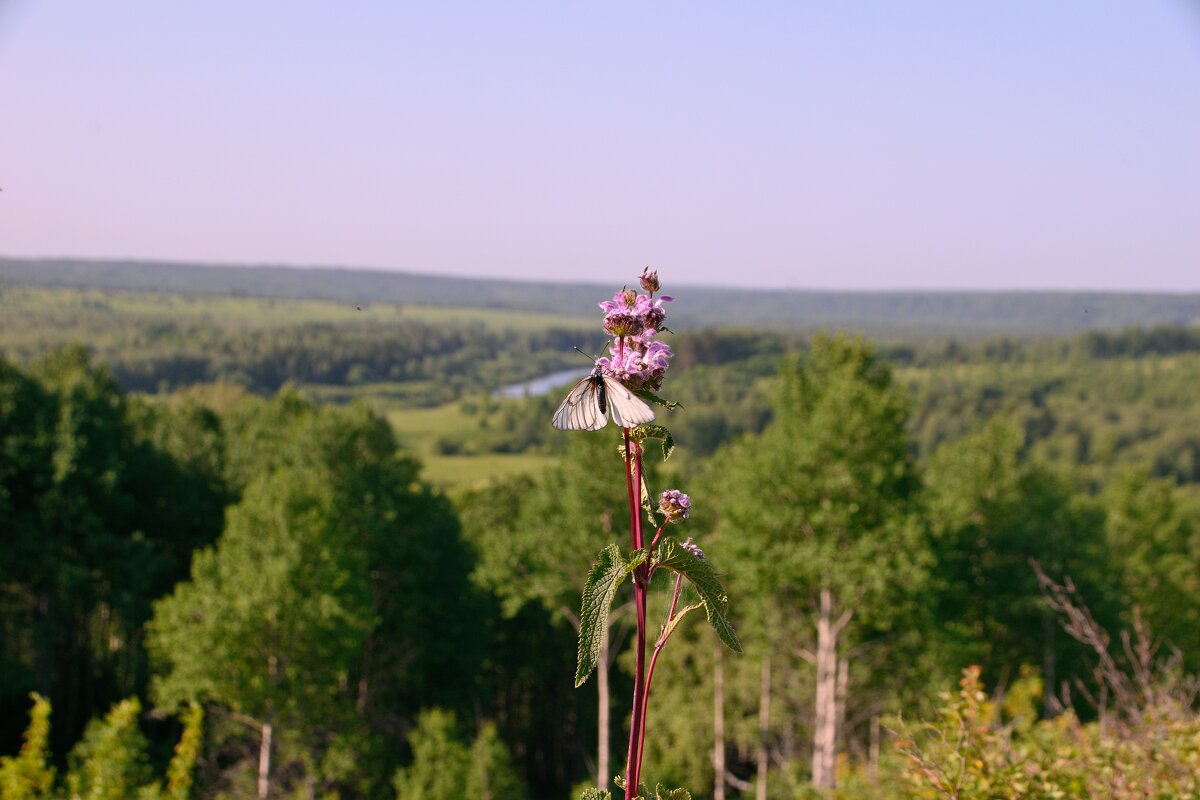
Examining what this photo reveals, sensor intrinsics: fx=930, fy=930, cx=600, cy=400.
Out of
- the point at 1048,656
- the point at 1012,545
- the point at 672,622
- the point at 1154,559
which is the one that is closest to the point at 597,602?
the point at 672,622

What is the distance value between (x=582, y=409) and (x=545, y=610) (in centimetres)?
2620

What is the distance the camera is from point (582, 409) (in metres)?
2.59

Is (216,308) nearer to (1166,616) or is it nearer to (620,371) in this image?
(1166,616)

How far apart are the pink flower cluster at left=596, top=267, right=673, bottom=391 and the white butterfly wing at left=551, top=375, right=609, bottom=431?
0.10m

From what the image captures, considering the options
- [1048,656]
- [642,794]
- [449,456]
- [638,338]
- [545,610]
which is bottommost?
[449,456]

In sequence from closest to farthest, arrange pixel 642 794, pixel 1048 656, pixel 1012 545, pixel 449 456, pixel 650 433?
pixel 650 433 → pixel 642 794 → pixel 1012 545 → pixel 1048 656 → pixel 449 456

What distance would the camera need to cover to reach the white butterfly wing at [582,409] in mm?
2545

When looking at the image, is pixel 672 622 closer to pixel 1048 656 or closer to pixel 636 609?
pixel 636 609

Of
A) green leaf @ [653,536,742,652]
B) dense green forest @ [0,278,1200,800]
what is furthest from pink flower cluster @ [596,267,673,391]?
dense green forest @ [0,278,1200,800]

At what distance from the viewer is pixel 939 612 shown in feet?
58.4

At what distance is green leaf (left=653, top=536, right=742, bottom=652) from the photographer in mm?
2551

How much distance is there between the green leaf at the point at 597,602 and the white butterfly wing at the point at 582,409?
346 mm

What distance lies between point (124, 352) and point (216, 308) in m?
17.9

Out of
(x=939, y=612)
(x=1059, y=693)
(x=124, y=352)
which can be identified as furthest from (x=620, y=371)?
(x=124, y=352)
